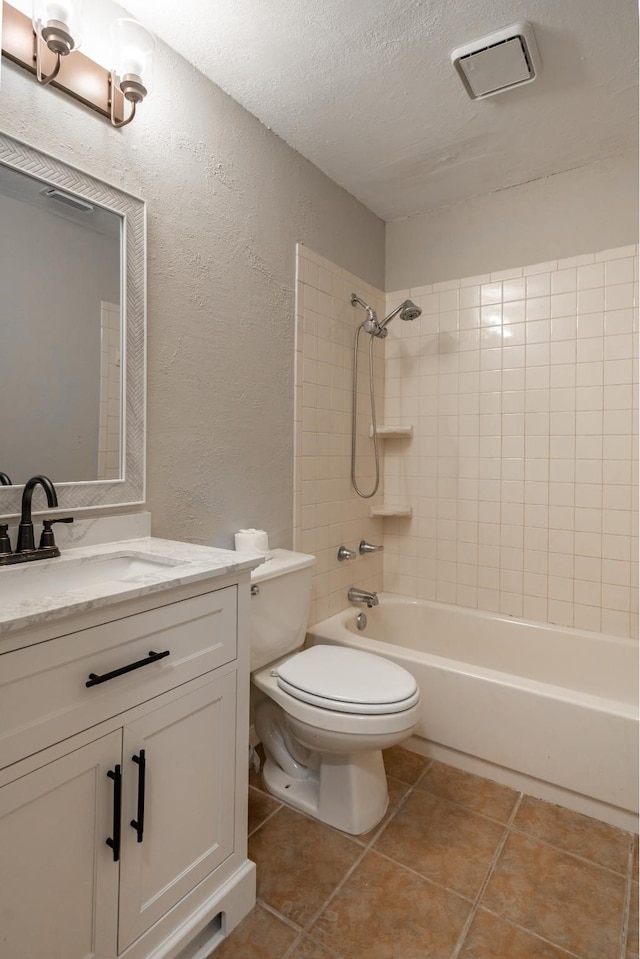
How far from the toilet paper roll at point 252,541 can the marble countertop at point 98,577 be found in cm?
35

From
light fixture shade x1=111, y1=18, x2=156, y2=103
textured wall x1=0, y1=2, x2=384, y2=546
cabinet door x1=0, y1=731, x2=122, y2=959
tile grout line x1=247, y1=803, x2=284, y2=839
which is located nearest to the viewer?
cabinet door x1=0, y1=731, x2=122, y2=959

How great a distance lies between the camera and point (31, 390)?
1263 mm

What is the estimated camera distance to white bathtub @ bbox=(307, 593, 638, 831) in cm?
160

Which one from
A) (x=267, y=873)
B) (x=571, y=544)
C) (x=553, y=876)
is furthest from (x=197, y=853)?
(x=571, y=544)

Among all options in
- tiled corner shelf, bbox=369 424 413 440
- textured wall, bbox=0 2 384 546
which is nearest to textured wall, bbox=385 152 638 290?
textured wall, bbox=0 2 384 546

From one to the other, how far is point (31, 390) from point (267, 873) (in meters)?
1.43

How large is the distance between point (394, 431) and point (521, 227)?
110cm

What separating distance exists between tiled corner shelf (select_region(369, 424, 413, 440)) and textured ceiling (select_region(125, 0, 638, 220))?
3.70 ft

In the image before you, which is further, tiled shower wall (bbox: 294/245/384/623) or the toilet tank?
tiled shower wall (bbox: 294/245/384/623)

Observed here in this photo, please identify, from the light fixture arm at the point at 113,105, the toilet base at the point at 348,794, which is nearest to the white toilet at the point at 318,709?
the toilet base at the point at 348,794

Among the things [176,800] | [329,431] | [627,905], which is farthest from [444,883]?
[329,431]

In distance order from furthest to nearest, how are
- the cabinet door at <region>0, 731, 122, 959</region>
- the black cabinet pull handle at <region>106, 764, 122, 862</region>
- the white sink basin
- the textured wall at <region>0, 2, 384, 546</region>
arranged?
the textured wall at <region>0, 2, 384, 546</region> → the white sink basin → the black cabinet pull handle at <region>106, 764, 122, 862</region> → the cabinet door at <region>0, 731, 122, 959</region>

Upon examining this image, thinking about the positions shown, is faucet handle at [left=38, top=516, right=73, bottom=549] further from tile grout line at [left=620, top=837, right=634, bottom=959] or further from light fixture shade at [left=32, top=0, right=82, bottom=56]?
tile grout line at [left=620, top=837, right=634, bottom=959]

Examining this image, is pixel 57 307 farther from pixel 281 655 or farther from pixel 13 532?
pixel 281 655
